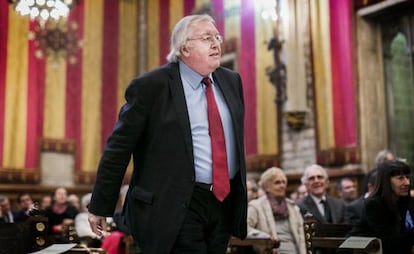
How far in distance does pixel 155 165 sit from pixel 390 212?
215cm

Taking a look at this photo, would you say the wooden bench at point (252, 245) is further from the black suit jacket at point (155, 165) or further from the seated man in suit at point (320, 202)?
the black suit jacket at point (155, 165)

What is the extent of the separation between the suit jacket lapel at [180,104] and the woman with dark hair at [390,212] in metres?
1.99

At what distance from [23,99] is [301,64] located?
16.2ft

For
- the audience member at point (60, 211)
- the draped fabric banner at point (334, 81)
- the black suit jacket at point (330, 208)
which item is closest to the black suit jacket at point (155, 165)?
the black suit jacket at point (330, 208)

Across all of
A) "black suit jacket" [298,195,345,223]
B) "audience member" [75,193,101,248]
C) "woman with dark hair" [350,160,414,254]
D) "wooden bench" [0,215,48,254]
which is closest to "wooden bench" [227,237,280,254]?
"woman with dark hair" [350,160,414,254]

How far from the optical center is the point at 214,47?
8.31 ft

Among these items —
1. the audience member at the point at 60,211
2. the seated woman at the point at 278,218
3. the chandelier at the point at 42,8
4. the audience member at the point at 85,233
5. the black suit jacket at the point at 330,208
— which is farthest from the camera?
the chandelier at the point at 42,8

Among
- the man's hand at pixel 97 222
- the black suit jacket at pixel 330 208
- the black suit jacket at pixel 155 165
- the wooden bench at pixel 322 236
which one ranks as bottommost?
the wooden bench at pixel 322 236

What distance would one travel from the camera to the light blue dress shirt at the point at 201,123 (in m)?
2.39

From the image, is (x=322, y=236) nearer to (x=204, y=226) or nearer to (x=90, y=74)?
(x=204, y=226)

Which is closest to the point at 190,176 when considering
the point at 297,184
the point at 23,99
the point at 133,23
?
the point at 297,184

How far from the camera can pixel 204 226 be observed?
2.36 meters

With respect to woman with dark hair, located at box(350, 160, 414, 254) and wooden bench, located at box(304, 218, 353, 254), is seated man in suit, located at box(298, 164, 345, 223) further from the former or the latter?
woman with dark hair, located at box(350, 160, 414, 254)

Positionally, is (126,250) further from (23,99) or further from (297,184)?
(23,99)
